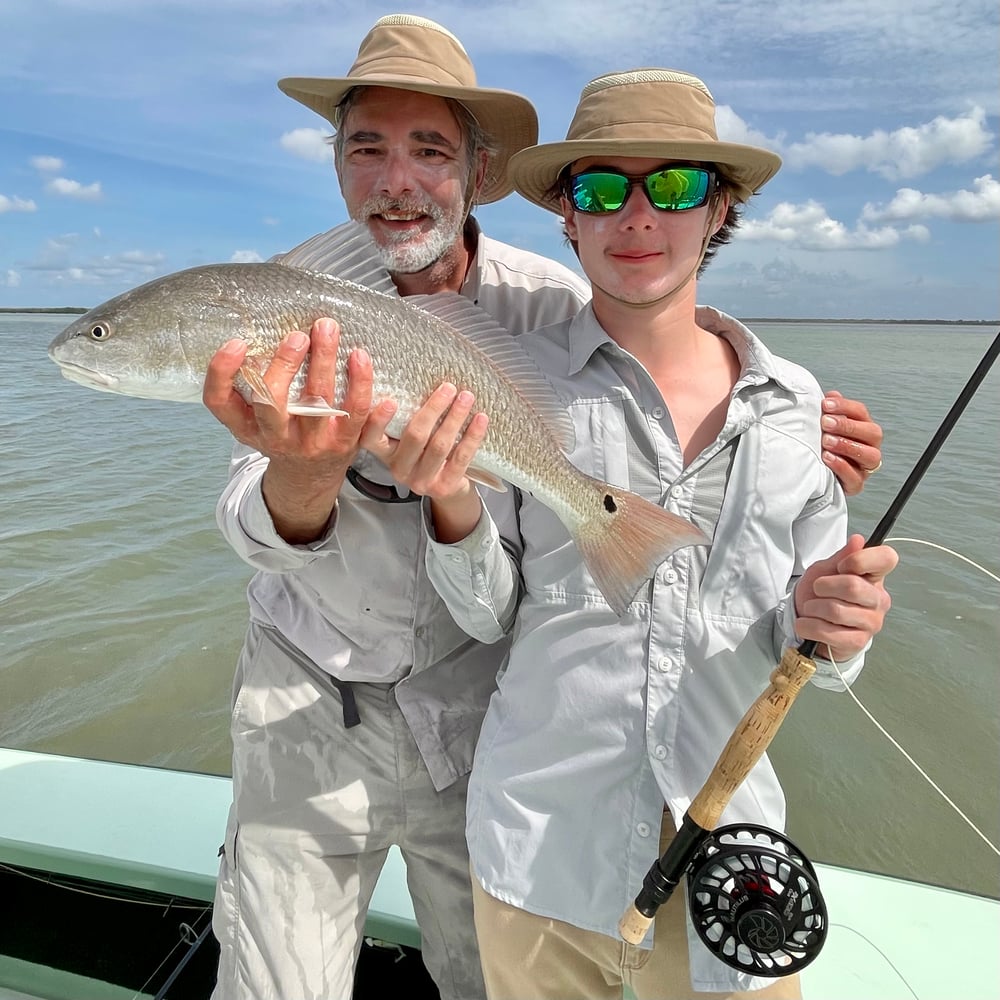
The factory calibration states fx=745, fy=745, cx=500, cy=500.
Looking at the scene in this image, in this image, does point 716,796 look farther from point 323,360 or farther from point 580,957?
point 323,360

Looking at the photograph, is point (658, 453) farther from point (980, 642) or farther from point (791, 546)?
point (980, 642)

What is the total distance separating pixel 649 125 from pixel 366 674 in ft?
6.08

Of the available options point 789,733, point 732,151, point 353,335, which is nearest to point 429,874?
point 353,335

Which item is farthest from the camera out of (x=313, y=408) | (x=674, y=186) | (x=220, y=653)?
(x=220, y=653)

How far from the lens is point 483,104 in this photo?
261 cm

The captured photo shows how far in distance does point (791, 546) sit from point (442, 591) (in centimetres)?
99

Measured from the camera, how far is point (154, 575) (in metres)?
8.45

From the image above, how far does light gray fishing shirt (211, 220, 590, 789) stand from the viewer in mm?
2402

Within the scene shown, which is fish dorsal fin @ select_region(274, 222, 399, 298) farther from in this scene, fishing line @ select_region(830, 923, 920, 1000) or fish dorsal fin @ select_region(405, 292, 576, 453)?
fishing line @ select_region(830, 923, 920, 1000)

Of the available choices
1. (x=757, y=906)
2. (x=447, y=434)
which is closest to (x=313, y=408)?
(x=447, y=434)

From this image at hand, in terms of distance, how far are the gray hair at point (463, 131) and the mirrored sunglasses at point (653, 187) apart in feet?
2.55

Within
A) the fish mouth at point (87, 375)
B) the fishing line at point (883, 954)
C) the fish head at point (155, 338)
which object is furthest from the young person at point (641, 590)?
the fishing line at point (883, 954)

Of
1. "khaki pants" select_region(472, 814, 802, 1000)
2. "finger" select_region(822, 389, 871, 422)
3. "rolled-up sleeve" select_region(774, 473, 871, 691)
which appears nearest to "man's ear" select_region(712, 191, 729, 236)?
"finger" select_region(822, 389, 871, 422)

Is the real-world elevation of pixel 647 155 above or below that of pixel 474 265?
above
